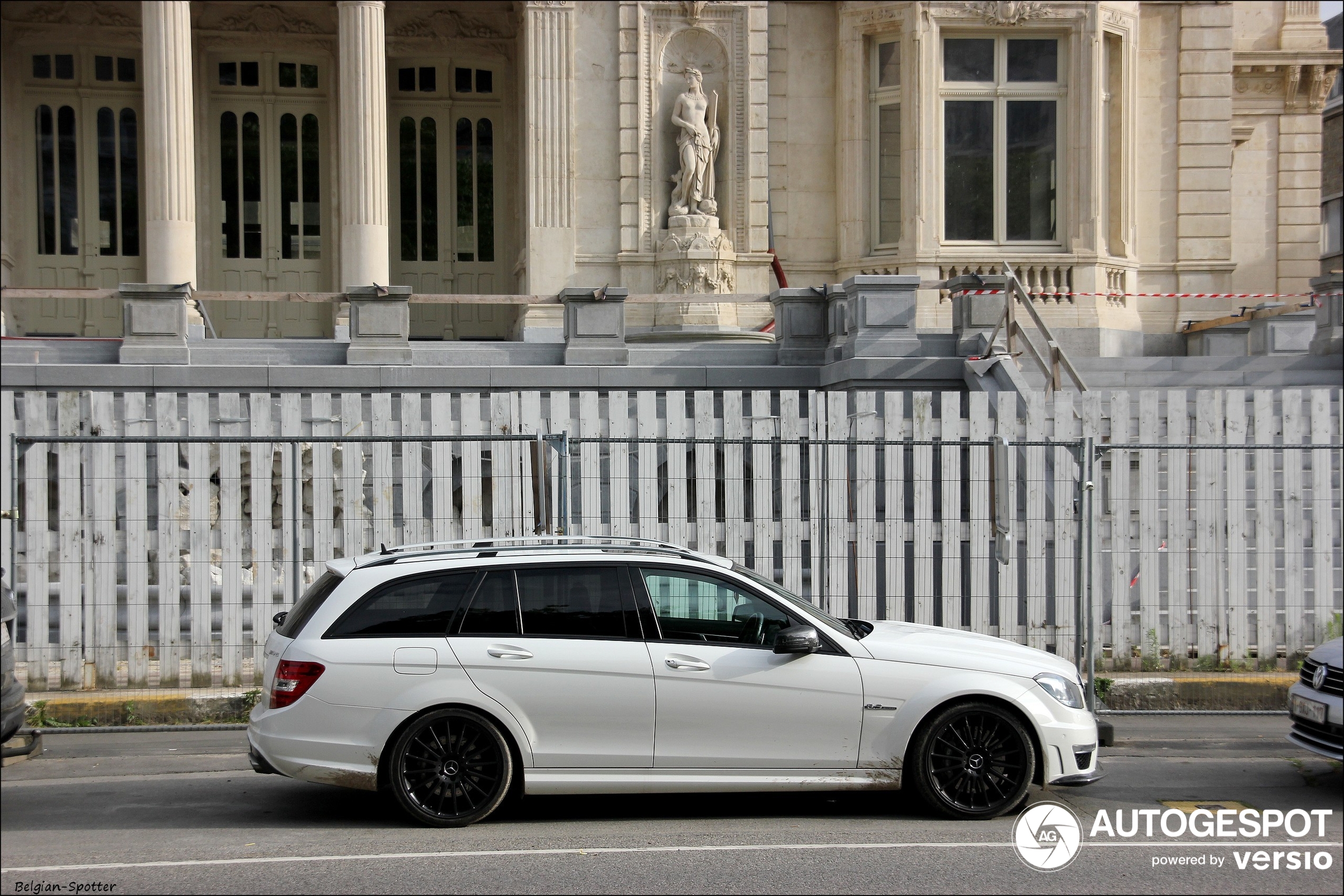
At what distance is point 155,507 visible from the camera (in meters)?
10.1

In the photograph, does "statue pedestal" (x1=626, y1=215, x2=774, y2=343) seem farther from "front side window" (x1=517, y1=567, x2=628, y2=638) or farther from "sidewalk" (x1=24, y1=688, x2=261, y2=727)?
"front side window" (x1=517, y1=567, x2=628, y2=638)

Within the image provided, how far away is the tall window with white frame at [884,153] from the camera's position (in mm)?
20172

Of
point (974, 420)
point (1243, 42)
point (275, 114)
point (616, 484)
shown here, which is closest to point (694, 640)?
point (616, 484)

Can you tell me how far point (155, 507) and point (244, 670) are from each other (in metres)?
1.52

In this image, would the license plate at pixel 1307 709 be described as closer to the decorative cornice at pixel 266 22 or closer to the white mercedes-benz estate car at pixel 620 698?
the white mercedes-benz estate car at pixel 620 698

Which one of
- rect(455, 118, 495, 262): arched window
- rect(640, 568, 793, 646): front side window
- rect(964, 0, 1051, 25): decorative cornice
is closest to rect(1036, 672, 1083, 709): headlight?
rect(640, 568, 793, 646): front side window

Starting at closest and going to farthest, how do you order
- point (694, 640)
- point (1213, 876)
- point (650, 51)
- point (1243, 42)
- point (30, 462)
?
point (1213, 876), point (694, 640), point (30, 462), point (650, 51), point (1243, 42)

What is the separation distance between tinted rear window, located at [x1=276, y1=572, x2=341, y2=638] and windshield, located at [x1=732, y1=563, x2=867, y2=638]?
2.10 m

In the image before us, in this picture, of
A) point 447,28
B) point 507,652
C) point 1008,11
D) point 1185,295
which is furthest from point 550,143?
point 507,652

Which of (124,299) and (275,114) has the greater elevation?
(275,114)

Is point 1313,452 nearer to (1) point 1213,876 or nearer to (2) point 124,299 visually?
(1) point 1213,876

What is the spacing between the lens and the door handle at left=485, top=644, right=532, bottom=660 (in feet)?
21.5

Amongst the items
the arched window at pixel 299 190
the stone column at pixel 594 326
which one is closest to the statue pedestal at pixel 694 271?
the stone column at pixel 594 326

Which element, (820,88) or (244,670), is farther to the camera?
(820,88)
